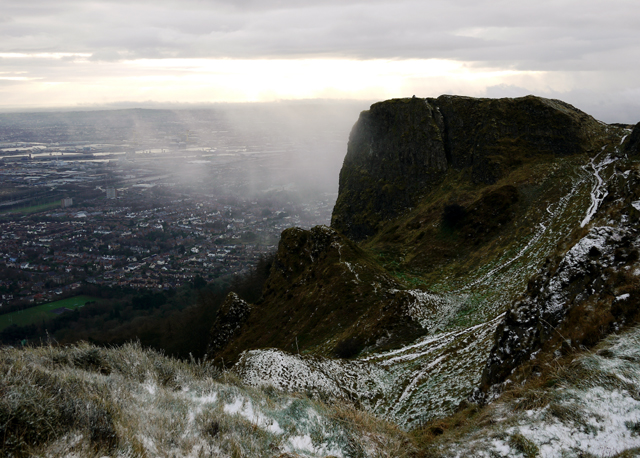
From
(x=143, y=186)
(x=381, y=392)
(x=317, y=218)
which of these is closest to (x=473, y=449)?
(x=381, y=392)

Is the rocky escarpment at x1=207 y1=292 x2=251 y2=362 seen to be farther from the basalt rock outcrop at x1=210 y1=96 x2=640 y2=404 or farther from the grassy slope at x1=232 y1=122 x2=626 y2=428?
the grassy slope at x1=232 y1=122 x2=626 y2=428

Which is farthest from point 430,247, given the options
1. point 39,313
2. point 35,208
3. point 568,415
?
point 35,208

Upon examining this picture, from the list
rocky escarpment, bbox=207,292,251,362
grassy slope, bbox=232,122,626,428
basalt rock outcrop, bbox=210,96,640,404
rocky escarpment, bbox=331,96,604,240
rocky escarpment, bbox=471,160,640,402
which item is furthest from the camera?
rocky escarpment, bbox=331,96,604,240

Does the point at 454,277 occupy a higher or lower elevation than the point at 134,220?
higher

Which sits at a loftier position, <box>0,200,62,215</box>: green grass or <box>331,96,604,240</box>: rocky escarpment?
<box>331,96,604,240</box>: rocky escarpment

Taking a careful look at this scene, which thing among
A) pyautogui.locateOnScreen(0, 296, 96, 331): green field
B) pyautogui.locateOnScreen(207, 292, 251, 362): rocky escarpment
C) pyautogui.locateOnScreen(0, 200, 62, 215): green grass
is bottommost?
pyautogui.locateOnScreen(0, 296, 96, 331): green field

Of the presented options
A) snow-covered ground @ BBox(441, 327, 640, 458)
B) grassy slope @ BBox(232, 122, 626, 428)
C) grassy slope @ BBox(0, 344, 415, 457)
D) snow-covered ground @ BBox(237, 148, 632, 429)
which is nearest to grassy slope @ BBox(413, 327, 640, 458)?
snow-covered ground @ BBox(441, 327, 640, 458)

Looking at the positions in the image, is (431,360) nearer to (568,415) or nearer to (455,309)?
(455,309)

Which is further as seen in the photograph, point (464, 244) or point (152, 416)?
point (464, 244)
